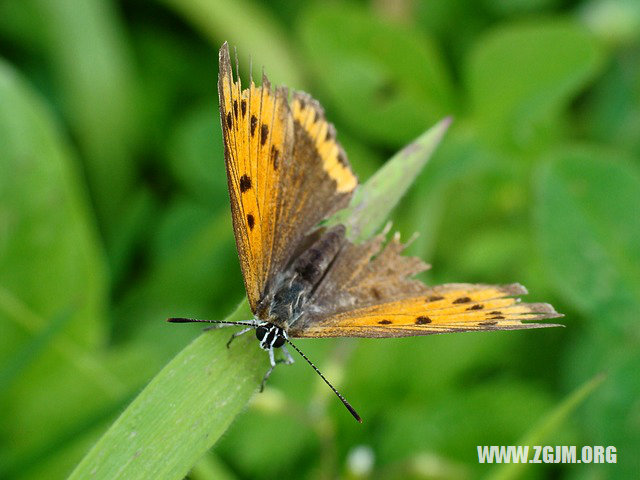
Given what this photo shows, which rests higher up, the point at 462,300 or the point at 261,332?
the point at 462,300

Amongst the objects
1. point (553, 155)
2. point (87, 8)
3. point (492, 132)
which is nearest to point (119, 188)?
point (87, 8)

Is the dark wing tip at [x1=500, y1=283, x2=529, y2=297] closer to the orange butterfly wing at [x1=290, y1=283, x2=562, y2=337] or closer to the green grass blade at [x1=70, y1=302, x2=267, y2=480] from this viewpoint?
the orange butterfly wing at [x1=290, y1=283, x2=562, y2=337]

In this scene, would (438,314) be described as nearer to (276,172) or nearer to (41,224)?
(276,172)

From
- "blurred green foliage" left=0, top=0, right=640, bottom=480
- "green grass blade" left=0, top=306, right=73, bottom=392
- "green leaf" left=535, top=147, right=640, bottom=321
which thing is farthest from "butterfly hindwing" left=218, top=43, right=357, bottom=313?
"green leaf" left=535, top=147, right=640, bottom=321

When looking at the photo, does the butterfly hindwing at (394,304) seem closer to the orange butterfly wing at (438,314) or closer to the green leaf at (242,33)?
the orange butterfly wing at (438,314)

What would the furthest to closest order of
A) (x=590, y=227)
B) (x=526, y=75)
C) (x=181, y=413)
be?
(x=526, y=75)
(x=590, y=227)
(x=181, y=413)

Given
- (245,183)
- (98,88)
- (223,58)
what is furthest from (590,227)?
(98,88)
